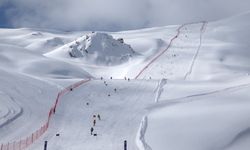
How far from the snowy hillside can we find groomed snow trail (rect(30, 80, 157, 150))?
63.8 meters

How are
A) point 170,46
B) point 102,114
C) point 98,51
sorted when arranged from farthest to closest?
point 98,51
point 170,46
point 102,114

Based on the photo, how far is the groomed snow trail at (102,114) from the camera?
1068 inches

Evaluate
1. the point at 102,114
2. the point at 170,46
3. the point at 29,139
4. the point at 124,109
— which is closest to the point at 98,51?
the point at 170,46

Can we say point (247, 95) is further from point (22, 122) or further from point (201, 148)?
point (22, 122)

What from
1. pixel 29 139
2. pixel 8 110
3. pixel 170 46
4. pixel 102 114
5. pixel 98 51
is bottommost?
pixel 29 139

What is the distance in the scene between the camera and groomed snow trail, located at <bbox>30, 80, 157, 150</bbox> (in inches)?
1068

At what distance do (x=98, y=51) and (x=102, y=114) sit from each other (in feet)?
280

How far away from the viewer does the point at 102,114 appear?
3534 centimetres

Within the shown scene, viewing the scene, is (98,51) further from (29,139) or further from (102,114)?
(29,139)

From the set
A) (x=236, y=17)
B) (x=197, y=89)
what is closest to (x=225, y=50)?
(x=236, y=17)

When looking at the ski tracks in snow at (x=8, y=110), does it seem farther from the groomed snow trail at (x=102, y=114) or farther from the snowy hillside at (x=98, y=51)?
the snowy hillside at (x=98, y=51)

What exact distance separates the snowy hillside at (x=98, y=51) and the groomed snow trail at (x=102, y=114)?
63815 millimetres

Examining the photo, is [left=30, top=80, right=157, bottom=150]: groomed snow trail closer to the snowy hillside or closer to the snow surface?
the snow surface

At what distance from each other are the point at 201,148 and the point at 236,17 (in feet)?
435
